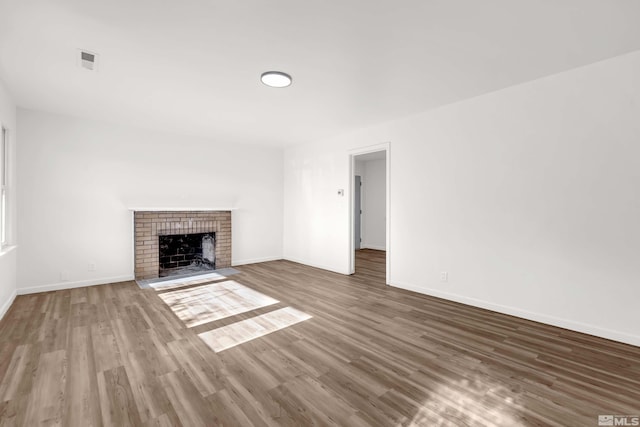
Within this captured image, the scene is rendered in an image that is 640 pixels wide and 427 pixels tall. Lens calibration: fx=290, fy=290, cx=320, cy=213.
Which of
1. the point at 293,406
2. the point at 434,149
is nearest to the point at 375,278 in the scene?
the point at 434,149

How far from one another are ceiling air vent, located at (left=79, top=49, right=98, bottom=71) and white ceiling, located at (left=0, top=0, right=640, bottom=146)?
0.23 feet

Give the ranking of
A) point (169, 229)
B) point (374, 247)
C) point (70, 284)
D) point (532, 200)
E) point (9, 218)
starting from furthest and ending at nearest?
point (374, 247), point (169, 229), point (70, 284), point (9, 218), point (532, 200)

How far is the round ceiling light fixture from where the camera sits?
2.93 meters

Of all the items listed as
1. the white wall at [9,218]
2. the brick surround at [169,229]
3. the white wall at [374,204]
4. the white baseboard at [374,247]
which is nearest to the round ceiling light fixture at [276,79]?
the white wall at [9,218]

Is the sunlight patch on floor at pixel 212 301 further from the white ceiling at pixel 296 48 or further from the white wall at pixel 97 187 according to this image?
the white ceiling at pixel 296 48

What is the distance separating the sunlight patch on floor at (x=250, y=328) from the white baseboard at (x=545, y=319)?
1918mm

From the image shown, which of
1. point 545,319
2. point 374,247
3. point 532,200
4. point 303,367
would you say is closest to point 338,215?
point 532,200

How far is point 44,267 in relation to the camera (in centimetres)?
418

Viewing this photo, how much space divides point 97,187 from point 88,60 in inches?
101

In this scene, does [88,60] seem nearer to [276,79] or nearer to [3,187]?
[276,79]

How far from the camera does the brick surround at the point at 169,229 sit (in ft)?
16.0

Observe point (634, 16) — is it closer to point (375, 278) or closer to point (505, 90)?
point (505, 90)

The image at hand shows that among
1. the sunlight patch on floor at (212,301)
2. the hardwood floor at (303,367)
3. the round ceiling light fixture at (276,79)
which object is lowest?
the hardwood floor at (303,367)

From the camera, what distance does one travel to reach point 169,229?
519 centimetres
